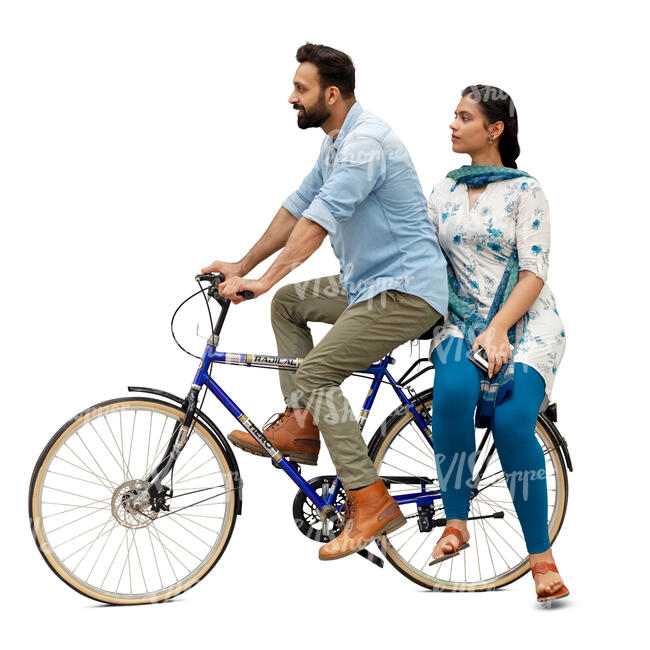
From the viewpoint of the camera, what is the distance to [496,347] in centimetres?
454

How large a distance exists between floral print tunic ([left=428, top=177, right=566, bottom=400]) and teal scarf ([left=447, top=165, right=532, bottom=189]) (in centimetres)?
2

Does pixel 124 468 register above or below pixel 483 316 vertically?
below

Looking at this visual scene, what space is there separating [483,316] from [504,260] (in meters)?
0.25

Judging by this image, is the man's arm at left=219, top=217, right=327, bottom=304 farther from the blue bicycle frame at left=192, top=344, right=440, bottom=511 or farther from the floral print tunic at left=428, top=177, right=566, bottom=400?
the floral print tunic at left=428, top=177, right=566, bottom=400

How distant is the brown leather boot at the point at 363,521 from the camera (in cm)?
463

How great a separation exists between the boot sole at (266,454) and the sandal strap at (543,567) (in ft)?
3.44

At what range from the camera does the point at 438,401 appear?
181 inches

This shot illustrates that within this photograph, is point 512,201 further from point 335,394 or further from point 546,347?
point 335,394

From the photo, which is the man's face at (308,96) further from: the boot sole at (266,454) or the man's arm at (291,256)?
A: the boot sole at (266,454)

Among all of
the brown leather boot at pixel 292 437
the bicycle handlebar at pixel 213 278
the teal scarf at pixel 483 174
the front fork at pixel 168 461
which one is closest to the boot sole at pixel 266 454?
the brown leather boot at pixel 292 437

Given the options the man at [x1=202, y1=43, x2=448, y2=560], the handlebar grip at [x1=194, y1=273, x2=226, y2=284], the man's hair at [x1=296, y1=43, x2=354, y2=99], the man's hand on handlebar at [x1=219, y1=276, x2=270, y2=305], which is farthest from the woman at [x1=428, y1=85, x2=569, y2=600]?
the handlebar grip at [x1=194, y1=273, x2=226, y2=284]

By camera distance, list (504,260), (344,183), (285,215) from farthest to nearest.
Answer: (285,215) < (504,260) < (344,183)

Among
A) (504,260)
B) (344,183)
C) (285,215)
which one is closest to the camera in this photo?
(344,183)

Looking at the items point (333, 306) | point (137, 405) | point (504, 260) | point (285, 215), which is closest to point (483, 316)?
point (504, 260)
